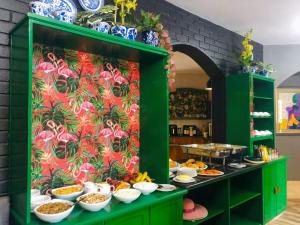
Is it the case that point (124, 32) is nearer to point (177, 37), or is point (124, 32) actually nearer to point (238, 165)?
point (177, 37)

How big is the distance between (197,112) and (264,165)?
152 inches

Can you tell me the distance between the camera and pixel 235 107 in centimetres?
384

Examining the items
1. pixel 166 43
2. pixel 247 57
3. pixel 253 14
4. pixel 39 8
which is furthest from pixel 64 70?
pixel 247 57

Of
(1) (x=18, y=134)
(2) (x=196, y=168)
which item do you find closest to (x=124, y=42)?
(1) (x=18, y=134)

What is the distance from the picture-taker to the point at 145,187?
2.16 meters

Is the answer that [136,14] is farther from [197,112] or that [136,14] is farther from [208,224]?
[197,112]

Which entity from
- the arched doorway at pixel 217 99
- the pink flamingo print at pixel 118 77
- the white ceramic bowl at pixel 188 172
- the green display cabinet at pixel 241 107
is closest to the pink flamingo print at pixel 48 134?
the pink flamingo print at pixel 118 77

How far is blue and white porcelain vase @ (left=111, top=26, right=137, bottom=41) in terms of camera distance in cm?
204

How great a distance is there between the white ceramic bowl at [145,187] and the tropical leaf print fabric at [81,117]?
0.33 meters

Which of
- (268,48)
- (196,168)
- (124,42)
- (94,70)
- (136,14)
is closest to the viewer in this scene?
(124,42)

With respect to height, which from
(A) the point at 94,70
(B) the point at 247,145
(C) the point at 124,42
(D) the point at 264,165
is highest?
(C) the point at 124,42

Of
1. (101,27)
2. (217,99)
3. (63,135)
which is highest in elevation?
(101,27)

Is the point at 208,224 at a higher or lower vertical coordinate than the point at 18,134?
lower

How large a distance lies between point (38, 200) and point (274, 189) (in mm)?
3212
